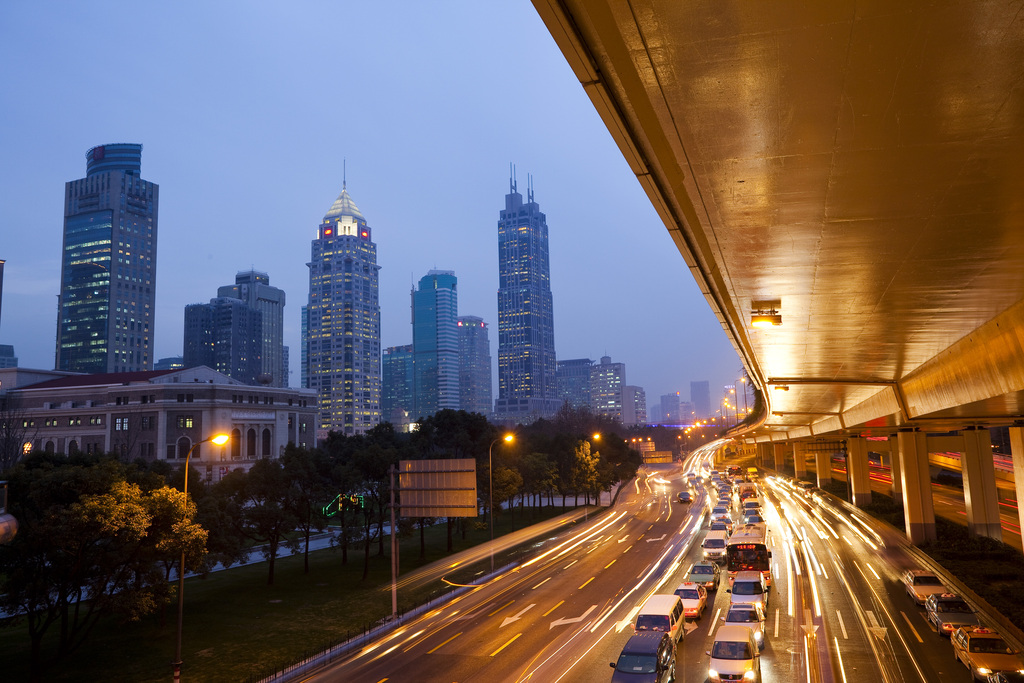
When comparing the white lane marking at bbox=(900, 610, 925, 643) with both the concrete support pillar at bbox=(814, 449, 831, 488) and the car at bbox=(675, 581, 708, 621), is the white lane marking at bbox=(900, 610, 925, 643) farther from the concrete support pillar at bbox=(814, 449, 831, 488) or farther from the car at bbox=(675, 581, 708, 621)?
the concrete support pillar at bbox=(814, 449, 831, 488)

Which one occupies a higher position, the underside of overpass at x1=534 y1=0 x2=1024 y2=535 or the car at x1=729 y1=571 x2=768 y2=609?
the underside of overpass at x1=534 y1=0 x2=1024 y2=535

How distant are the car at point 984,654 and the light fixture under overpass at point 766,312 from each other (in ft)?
42.1

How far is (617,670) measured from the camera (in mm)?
19734

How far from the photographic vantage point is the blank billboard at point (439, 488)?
1329 inches

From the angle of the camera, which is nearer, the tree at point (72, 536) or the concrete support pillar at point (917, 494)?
the tree at point (72, 536)

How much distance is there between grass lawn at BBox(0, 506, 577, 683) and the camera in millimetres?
26281

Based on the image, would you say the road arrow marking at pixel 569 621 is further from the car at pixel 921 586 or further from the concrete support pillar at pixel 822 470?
the concrete support pillar at pixel 822 470

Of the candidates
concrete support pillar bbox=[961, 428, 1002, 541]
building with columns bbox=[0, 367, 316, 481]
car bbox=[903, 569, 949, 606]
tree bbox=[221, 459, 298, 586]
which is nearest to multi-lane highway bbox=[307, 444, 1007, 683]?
car bbox=[903, 569, 949, 606]

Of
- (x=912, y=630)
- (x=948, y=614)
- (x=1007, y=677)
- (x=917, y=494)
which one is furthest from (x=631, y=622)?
(x=917, y=494)

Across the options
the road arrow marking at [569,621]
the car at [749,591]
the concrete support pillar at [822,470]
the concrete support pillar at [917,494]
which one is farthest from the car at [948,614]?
the concrete support pillar at [822,470]

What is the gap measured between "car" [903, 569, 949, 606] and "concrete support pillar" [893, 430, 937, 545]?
60.8 ft

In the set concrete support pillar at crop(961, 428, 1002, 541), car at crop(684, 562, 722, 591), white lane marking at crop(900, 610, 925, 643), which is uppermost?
concrete support pillar at crop(961, 428, 1002, 541)

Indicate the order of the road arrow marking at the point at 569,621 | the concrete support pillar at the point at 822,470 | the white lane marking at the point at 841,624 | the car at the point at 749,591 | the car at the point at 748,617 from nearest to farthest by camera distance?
the white lane marking at the point at 841,624
the car at the point at 748,617
the road arrow marking at the point at 569,621
the car at the point at 749,591
the concrete support pillar at the point at 822,470

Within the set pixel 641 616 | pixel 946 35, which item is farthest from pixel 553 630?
pixel 946 35
